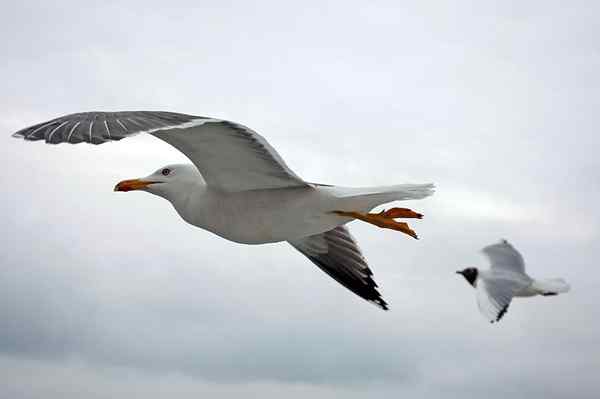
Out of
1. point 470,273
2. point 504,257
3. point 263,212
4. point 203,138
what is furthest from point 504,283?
point 203,138

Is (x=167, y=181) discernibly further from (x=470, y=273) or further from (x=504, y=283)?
(x=470, y=273)

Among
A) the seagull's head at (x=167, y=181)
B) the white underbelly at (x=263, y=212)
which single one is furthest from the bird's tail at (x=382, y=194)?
the seagull's head at (x=167, y=181)

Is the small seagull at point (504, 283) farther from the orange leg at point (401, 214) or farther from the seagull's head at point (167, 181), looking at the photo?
the seagull's head at point (167, 181)

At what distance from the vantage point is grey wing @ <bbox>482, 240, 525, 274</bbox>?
1867 cm

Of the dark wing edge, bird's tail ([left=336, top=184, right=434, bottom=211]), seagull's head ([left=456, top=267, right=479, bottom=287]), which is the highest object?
seagull's head ([left=456, top=267, right=479, bottom=287])

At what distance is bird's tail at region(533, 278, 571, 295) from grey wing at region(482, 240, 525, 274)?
1.81 ft

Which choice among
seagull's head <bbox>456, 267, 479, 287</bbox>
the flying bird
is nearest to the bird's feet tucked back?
the flying bird

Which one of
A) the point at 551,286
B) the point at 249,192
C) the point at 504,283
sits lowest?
the point at 249,192

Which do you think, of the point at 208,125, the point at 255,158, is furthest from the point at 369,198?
the point at 208,125

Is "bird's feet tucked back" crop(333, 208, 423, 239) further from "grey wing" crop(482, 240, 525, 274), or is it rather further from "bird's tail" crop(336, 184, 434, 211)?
"grey wing" crop(482, 240, 525, 274)

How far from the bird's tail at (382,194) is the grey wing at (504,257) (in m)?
11.2

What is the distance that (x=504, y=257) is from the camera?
19.0 metres

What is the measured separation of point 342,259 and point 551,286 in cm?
1052

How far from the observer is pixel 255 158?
24.2ft
